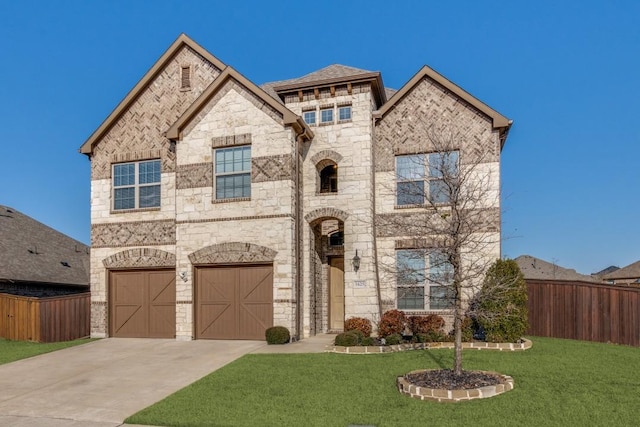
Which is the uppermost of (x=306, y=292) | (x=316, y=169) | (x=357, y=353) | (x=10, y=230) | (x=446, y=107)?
(x=446, y=107)

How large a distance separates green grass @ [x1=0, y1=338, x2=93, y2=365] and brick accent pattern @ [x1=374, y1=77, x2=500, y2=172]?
11.9 meters

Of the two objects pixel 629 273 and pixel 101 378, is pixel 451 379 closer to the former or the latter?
pixel 101 378

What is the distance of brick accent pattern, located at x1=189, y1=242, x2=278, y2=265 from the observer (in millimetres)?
14945

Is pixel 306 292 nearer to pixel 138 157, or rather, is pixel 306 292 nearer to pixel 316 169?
pixel 316 169

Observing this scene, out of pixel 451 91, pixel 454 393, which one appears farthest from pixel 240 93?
pixel 454 393

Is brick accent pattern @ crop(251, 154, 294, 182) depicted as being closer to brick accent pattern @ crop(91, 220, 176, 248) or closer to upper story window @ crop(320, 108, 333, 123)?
upper story window @ crop(320, 108, 333, 123)

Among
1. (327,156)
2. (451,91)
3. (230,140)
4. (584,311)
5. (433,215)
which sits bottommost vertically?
(584,311)

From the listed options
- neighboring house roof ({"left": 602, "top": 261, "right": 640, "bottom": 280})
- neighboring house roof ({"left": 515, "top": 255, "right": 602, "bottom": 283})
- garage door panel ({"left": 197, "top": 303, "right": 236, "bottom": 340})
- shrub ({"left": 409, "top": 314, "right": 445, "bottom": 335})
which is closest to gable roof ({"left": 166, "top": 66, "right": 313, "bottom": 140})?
garage door panel ({"left": 197, "top": 303, "right": 236, "bottom": 340})

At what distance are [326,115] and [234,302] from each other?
7174mm

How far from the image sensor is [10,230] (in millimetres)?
22266

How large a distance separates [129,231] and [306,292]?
7.01 m

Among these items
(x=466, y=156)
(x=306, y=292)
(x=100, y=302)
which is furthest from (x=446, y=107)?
(x=100, y=302)

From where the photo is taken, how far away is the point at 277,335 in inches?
543

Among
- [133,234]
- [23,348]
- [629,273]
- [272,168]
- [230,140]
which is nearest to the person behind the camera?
[23,348]
